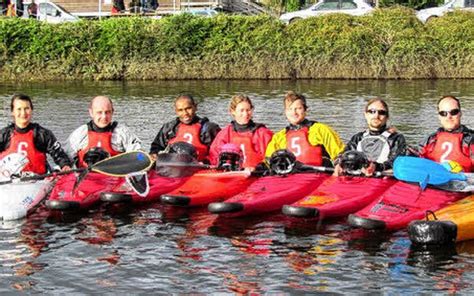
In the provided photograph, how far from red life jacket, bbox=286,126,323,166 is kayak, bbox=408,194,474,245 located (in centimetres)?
220

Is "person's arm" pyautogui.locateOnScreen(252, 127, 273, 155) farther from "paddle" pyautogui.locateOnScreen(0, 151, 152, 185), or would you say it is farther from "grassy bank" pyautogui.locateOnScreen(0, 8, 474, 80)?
"grassy bank" pyautogui.locateOnScreen(0, 8, 474, 80)

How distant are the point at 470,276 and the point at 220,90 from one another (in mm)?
19045

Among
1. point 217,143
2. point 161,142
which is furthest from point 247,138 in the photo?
point 161,142

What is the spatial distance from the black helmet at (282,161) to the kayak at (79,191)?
1873 mm

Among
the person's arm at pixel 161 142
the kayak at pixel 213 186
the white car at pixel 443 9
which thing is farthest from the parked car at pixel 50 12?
the kayak at pixel 213 186

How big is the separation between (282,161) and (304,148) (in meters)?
0.55

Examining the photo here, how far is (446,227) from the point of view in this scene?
8344 mm

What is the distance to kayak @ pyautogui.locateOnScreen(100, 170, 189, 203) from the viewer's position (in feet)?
33.4

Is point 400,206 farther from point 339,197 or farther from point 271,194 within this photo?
point 271,194

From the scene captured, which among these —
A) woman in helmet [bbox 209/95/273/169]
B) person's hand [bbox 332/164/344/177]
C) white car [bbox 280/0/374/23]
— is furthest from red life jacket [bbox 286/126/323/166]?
white car [bbox 280/0/374/23]

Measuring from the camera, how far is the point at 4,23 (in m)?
31.8

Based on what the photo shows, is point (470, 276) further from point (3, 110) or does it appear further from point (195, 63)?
point (195, 63)

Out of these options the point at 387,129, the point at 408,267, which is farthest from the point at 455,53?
the point at 408,267

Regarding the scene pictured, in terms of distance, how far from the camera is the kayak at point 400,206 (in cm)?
865
